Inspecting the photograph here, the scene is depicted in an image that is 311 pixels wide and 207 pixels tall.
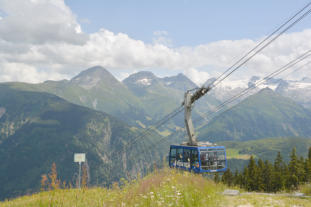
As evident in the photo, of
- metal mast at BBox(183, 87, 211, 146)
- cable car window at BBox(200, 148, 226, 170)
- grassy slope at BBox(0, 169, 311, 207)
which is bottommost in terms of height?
cable car window at BBox(200, 148, 226, 170)

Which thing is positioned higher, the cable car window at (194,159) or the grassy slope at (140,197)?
the grassy slope at (140,197)

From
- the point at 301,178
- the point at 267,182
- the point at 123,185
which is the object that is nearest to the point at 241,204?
the point at 123,185

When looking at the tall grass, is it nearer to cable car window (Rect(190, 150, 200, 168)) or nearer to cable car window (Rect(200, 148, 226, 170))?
cable car window (Rect(190, 150, 200, 168))

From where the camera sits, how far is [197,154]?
31062 mm

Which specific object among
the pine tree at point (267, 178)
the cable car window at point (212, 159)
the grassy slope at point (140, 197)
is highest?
the grassy slope at point (140, 197)

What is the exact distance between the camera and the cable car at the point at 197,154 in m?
31.0

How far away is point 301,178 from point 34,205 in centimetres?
6516

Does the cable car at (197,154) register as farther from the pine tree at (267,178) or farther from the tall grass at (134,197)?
the pine tree at (267,178)

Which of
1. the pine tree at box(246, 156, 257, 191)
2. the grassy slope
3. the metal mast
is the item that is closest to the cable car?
the metal mast

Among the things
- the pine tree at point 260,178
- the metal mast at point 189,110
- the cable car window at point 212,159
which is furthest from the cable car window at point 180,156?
the pine tree at point 260,178

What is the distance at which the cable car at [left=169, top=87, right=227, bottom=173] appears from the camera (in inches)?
1219

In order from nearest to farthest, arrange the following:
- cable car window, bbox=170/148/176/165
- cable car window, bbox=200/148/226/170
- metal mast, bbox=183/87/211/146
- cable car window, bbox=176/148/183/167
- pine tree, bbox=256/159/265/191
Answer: cable car window, bbox=200/148/226/170 → cable car window, bbox=176/148/183/167 → metal mast, bbox=183/87/211/146 → cable car window, bbox=170/148/176/165 → pine tree, bbox=256/159/265/191

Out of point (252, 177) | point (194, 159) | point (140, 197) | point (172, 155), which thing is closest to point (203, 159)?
point (194, 159)

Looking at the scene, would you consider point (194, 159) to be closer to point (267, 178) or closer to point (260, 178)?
point (260, 178)
